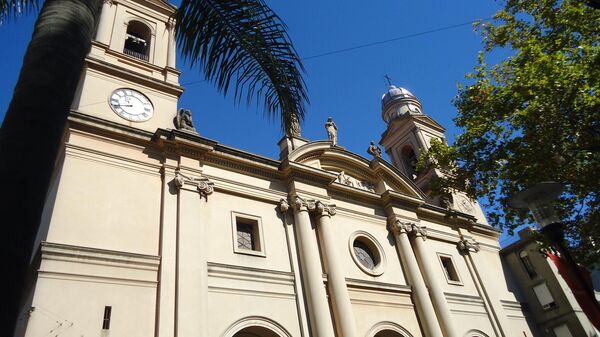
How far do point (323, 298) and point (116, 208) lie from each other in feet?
20.2

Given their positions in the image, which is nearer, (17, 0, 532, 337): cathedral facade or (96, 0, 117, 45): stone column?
(17, 0, 532, 337): cathedral facade

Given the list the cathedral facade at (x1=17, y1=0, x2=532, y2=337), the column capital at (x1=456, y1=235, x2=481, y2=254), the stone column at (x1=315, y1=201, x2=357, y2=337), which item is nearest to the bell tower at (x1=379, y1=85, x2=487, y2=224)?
the column capital at (x1=456, y1=235, x2=481, y2=254)

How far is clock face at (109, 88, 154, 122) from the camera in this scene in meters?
13.4

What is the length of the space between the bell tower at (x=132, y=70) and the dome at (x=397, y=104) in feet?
51.9

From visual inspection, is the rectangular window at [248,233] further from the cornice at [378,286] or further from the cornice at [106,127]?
the cornice at [106,127]

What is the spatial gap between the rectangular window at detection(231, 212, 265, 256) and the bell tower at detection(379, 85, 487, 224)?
1205cm

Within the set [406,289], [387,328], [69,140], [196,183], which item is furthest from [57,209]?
[406,289]

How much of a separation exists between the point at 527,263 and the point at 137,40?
20.2m

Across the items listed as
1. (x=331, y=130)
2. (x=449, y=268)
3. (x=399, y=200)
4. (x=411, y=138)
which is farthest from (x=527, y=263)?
(x=331, y=130)

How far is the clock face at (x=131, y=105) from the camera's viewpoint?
44.0ft

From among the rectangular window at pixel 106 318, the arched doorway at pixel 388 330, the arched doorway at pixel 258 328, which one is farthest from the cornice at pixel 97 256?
the arched doorway at pixel 388 330

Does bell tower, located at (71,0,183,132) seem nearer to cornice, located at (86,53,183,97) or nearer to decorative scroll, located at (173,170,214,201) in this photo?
cornice, located at (86,53,183,97)

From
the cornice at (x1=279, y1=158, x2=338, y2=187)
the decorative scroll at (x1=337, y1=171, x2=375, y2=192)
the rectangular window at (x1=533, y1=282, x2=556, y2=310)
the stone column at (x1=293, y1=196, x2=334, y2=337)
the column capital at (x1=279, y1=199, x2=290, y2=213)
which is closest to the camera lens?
the stone column at (x1=293, y1=196, x2=334, y2=337)

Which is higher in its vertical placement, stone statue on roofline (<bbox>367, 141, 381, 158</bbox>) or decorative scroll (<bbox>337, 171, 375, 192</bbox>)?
stone statue on roofline (<bbox>367, 141, 381, 158</bbox>)
